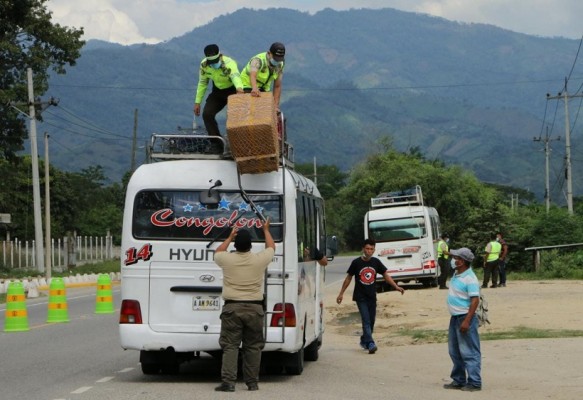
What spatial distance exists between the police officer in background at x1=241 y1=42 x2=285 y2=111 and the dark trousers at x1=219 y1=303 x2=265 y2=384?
2871mm

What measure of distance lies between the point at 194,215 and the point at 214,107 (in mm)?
2024

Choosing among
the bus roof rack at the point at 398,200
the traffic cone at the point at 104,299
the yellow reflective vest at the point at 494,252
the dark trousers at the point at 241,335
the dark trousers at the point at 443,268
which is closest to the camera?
the dark trousers at the point at 241,335

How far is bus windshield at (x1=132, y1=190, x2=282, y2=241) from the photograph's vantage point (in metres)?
14.0

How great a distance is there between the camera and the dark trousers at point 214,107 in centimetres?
1525

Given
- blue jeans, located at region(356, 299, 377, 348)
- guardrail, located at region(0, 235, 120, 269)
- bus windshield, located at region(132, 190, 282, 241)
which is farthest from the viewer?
guardrail, located at region(0, 235, 120, 269)

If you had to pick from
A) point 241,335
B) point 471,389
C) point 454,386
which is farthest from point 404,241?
point 241,335

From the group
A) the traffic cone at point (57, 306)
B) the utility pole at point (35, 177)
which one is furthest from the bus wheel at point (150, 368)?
the utility pole at point (35, 177)

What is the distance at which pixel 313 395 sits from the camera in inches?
511

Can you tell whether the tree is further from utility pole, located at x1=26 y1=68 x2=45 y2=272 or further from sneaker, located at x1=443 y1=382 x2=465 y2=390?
sneaker, located at x1=443 y1=382 x2=465 y2=390

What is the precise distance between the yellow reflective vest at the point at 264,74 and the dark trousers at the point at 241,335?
326 cm

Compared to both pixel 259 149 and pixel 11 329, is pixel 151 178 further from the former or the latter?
pixel 11 329

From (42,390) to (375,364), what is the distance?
527cm

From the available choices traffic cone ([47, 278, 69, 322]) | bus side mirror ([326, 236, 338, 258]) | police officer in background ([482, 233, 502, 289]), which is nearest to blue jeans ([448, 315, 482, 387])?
bus side mirror ([326, 236, 338, 258])

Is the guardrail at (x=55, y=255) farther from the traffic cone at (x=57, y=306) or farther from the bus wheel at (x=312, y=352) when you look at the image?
the bus wheel at (x=312, y=352)
